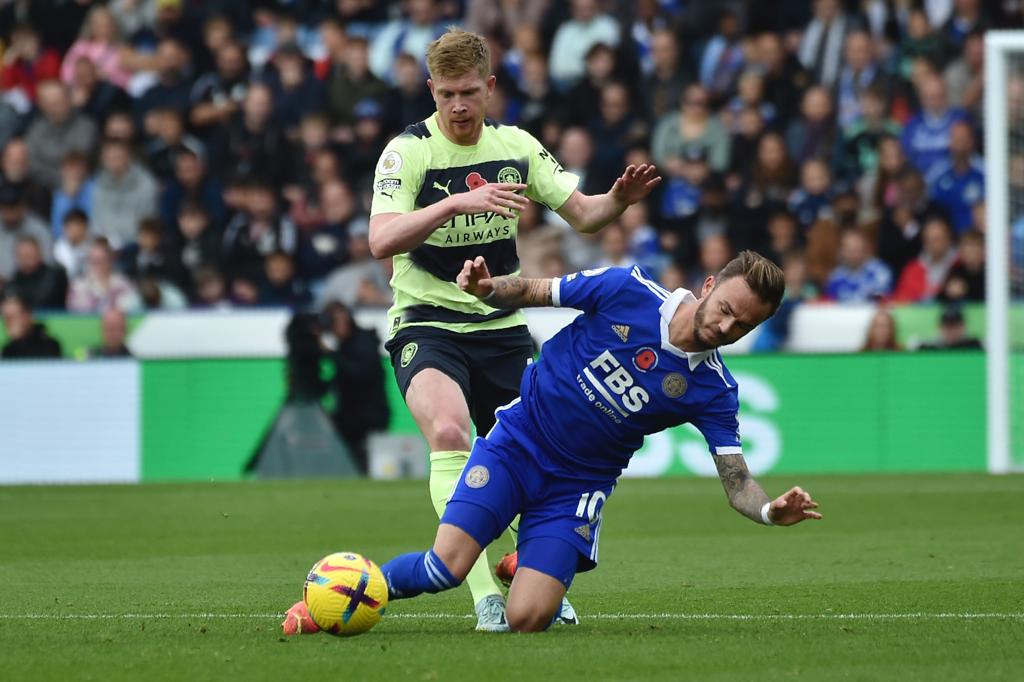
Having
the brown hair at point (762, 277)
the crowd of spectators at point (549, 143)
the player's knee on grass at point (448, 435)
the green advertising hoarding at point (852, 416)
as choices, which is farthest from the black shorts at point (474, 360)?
the crowd of spectators at point (549, 143)

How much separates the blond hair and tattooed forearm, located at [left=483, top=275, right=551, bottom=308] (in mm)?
1102

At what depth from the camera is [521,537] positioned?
23.0ft

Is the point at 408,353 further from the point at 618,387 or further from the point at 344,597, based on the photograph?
the point at 344,597

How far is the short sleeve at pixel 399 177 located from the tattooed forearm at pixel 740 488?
5.53 feet

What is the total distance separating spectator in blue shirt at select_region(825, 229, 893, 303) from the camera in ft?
54.6

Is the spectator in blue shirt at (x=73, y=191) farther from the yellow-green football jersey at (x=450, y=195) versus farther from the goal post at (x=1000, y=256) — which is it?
the yellow-green football jersey at (x=450, y=195)

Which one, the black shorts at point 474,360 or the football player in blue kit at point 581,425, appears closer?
the football player in blue kit at point 581,425

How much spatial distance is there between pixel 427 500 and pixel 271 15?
936cm

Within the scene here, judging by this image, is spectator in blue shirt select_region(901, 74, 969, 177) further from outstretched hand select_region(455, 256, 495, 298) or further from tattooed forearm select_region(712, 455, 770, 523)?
outstretched hand select_region(455, 256, 495, 298)

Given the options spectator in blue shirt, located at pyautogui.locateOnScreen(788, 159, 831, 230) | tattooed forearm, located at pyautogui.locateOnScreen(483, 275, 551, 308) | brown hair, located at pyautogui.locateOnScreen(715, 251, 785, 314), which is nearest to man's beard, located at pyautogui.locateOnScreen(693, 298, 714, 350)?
brown hair, located at pyautogui.locateOnScreen(715, 251, 785, 314)

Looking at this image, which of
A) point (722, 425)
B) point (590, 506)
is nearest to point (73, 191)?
point (590, 506)

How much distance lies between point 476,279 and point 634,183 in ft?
4.02

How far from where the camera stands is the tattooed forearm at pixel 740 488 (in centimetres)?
653

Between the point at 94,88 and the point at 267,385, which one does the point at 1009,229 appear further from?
the point at 94,88
